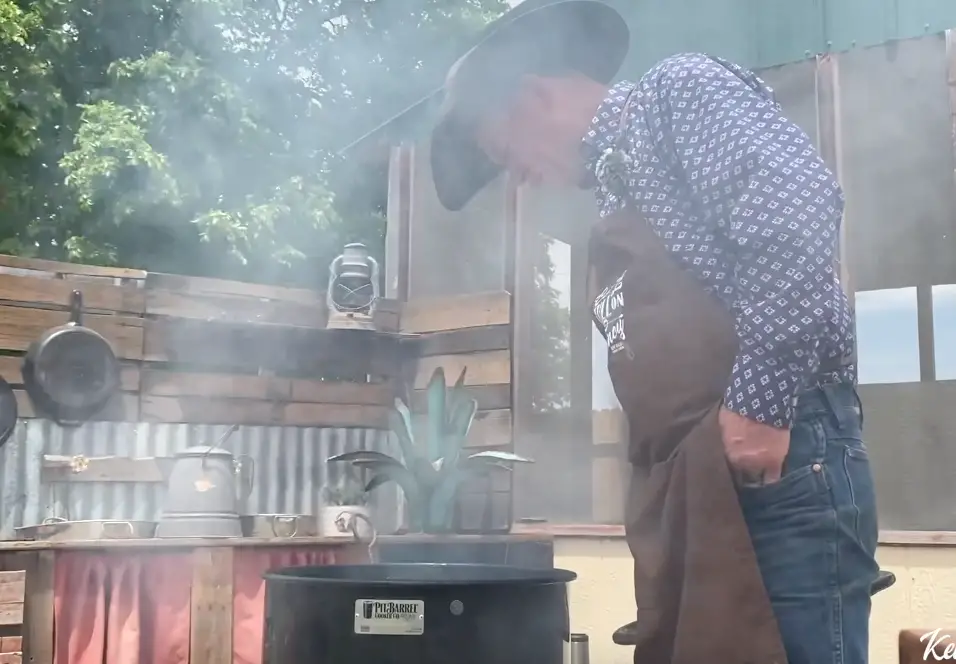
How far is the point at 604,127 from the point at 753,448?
21.5 inches

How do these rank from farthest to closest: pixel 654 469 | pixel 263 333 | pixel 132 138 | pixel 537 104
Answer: pixel 132 138 → pixel 263 333 → pixel 537 104 → pixel 654 469

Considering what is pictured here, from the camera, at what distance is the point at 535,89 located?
1.60m

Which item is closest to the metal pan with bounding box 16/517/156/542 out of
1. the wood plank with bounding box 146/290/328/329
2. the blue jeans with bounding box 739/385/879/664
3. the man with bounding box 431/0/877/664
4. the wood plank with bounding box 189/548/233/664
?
the wood plank with bounding box 189/548/233/664

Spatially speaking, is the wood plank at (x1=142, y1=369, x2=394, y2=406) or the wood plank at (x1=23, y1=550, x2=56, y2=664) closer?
the wood plank at (x1=23, y1=550, x2=56, y2=664)

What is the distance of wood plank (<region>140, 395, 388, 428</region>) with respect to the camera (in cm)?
395

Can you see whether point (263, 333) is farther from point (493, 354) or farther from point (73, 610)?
point (73, 610)

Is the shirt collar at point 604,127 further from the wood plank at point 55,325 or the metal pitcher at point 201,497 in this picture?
the wood plank at point 55,325

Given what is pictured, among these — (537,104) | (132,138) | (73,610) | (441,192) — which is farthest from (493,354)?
(132,138)

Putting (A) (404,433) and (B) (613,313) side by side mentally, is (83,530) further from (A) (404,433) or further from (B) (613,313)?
(B) (613,313)

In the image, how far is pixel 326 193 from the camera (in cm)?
661

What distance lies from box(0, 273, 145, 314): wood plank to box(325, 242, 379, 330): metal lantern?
820mm

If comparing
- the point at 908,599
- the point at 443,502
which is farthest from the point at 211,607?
the point at 908,599

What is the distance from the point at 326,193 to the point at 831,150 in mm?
3940

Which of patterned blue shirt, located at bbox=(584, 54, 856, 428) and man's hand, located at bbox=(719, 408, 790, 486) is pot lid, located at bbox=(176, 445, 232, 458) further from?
man's hand, located at bbox=(719, 408, 790, 486)
